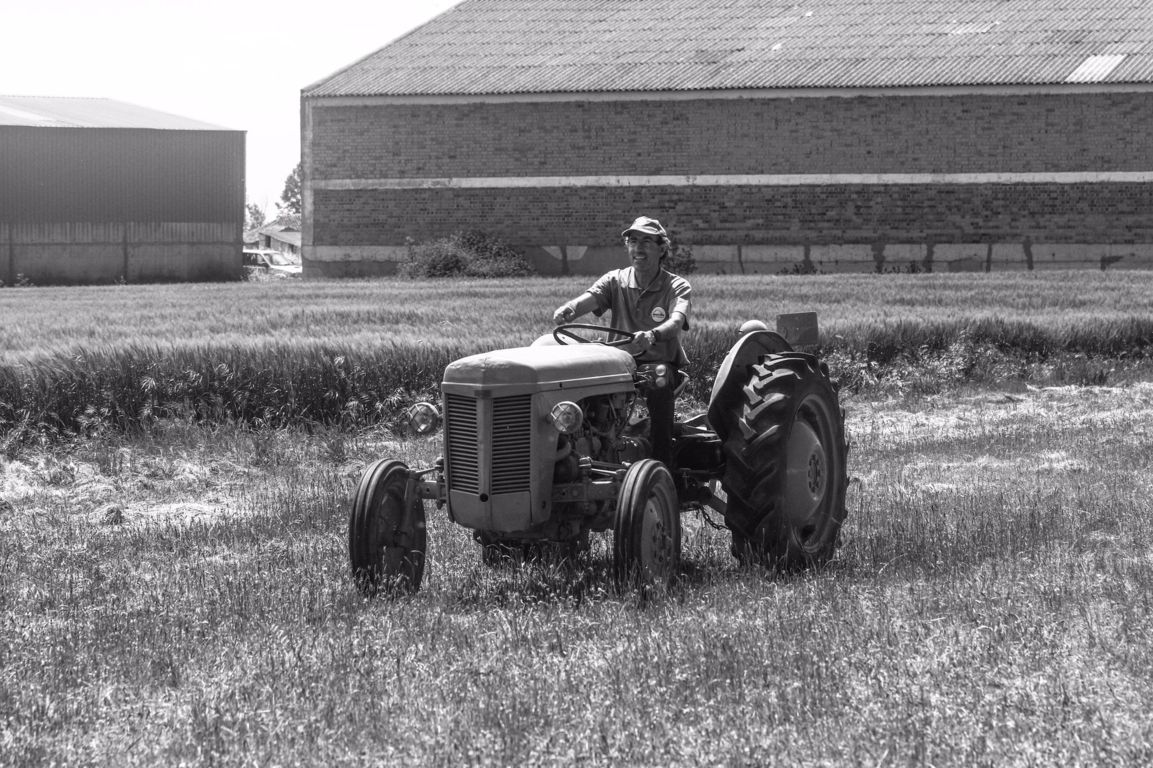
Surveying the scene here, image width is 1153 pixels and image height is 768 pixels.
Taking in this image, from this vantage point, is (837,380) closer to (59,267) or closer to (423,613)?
(423,613)

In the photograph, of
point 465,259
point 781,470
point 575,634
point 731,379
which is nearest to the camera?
point 575,634

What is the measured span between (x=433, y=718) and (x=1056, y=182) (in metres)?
29.6

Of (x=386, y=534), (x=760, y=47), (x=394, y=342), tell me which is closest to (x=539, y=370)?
(x=386, y=534)

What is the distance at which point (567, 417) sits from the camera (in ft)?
18.3

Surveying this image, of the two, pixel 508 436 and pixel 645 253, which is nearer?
pixel 508 436

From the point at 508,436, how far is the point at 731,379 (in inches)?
51.1

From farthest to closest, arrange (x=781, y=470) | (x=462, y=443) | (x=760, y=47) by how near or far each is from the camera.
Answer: (x=760, y=47) → (x=781, y=470) → (x=462, y=443)

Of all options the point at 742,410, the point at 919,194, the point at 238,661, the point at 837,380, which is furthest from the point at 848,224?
the point at 238,661

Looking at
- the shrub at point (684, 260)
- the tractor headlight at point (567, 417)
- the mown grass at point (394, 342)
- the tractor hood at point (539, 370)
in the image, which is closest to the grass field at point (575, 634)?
the tractor headlight at point (567, 417)

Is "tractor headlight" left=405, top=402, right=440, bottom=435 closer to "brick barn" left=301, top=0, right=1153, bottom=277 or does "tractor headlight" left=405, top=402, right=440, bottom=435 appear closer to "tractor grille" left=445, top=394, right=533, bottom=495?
"tractor grille" left=445, top=394, right=533, bottom=495

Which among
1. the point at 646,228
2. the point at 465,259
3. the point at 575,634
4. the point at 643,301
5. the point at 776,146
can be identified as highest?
the point at 776,146

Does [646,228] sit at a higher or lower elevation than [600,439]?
higher

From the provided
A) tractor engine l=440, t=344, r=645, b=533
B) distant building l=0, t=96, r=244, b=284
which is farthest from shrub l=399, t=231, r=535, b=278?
tractor engine l=440, t=344, r=645, b=533

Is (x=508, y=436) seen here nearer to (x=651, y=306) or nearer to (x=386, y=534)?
(x=386, y=534)
